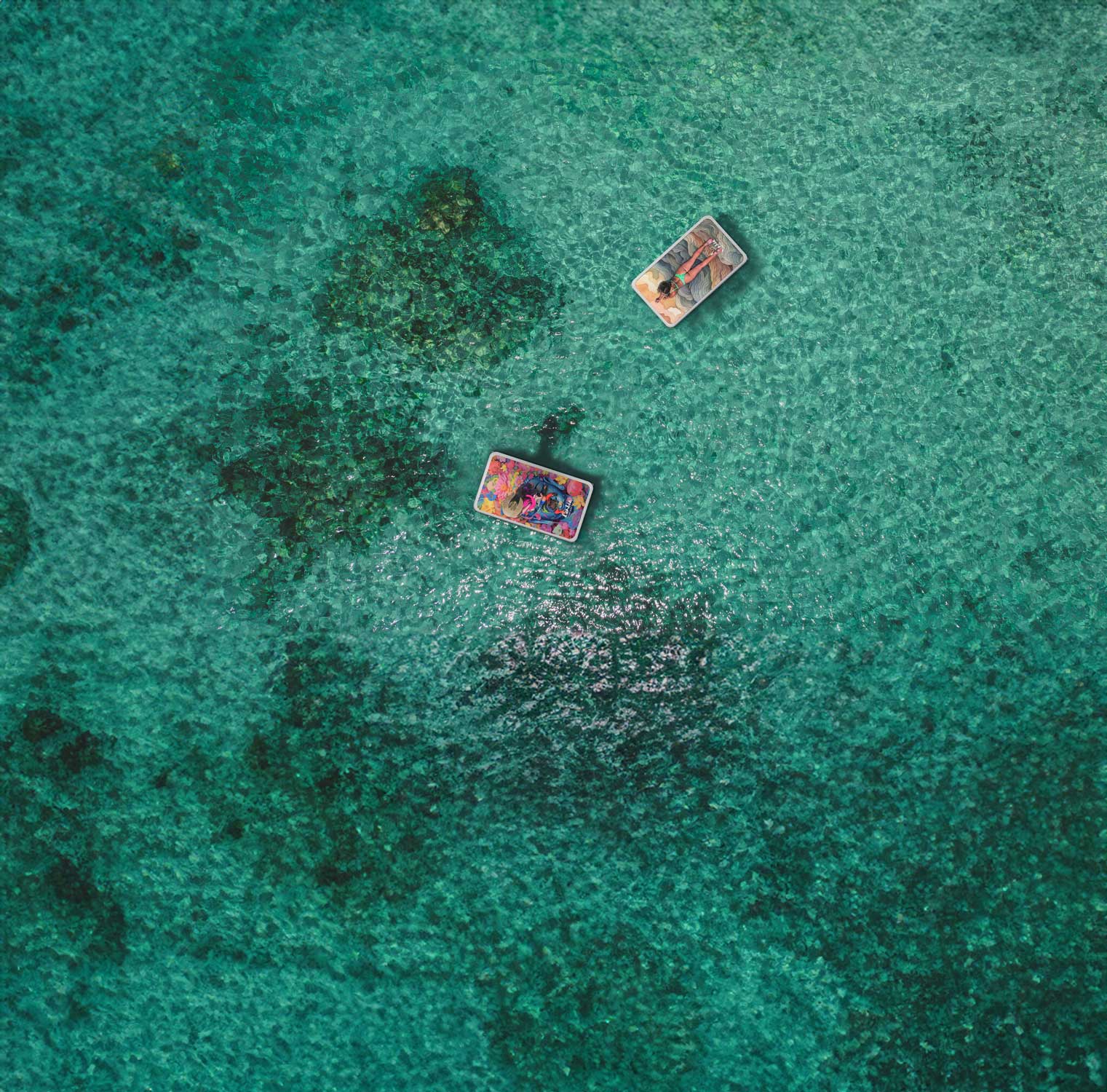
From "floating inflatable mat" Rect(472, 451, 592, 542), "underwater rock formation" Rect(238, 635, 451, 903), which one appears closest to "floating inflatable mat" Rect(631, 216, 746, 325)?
"floating inflatable mat" Rect(472, 451, 592, 542)

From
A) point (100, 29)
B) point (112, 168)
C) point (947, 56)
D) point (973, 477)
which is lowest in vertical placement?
point (973, 477)

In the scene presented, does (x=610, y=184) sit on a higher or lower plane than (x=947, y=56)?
higher

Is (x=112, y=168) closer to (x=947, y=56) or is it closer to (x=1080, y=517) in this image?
(x=947, y=56)

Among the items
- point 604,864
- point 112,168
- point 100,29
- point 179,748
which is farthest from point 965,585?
point 100,29

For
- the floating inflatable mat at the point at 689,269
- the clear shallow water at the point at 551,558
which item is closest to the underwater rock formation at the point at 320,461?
the clear shallow water at the point at 551,558

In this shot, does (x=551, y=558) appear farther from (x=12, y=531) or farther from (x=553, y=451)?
(x=12, y=531)

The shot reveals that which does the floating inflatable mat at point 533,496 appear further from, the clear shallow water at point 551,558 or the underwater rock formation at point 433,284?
the underwater rock formation at point 433,284

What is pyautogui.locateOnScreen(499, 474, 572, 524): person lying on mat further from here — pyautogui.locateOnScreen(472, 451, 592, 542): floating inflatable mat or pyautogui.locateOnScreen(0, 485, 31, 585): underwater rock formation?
pyautogui.locateOnScreen(0, 485, 31, 585): underwater rock formation
